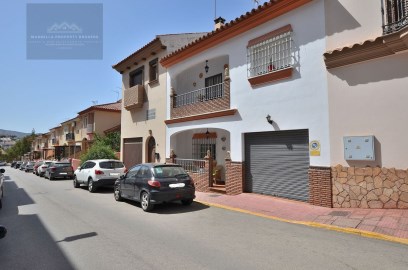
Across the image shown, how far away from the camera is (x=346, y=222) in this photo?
22.4ft

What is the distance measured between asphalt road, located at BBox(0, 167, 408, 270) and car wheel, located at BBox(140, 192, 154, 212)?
0.97 feet

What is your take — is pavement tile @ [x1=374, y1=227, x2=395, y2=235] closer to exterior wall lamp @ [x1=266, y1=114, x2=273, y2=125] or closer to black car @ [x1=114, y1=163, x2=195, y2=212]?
exterior wall lamp @ [x1=266, y1=114, x2=273, y2=125]

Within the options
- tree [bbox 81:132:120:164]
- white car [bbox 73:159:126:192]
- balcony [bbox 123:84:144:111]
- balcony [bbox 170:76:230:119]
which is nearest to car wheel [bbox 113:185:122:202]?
white car [bbox 73:159:126:192]

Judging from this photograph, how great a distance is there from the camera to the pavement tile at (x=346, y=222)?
21.5 feet

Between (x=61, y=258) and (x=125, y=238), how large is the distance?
1.37 metres

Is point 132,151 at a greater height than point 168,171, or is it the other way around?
point 132,151

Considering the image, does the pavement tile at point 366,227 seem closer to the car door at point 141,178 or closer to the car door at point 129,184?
the car door at point 141,178

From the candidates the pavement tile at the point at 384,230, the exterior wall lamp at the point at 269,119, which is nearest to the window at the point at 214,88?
the exterior wall lamp at the point at 269,119

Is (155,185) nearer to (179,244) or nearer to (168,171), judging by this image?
(168,171)

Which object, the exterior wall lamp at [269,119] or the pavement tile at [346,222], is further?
the exterior wall lamp at [269,119]

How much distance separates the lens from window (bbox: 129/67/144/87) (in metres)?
19.4

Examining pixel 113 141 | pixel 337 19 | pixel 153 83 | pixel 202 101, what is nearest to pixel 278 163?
pixel 337 19

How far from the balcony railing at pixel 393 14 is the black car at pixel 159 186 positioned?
7.38 metres

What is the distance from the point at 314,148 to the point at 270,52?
4.11 meters
